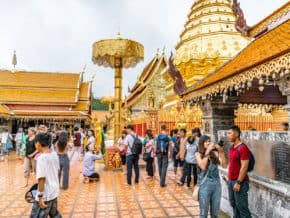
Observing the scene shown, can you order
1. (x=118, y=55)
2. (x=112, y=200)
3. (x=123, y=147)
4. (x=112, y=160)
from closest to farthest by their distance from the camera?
(x=112, y=200) < (x=123, y=147) < (x=118, y=55) < (x=112, y=160)

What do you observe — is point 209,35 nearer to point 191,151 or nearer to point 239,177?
point 191,151

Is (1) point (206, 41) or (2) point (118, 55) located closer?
(2) point (118, 55)

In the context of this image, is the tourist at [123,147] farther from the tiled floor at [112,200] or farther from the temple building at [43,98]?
the temple building at [43,98]

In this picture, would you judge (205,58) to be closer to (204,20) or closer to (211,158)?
(204,20)

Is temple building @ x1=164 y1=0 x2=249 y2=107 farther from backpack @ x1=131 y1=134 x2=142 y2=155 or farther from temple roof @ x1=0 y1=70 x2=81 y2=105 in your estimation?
temple roof @ x1=0 y1=70 x2=81 y2=105

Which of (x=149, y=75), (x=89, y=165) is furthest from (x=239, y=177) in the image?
(x=149, y=75)

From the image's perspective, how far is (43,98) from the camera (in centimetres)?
2681

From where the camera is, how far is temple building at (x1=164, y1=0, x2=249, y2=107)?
1780cm

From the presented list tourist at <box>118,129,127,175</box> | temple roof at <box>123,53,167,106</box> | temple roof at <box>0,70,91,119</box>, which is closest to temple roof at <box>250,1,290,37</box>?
tourist at <box>118,129,127,175</box>

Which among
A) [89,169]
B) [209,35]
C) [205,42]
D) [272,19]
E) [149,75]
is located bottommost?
[89,169]

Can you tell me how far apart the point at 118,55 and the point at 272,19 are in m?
5.15

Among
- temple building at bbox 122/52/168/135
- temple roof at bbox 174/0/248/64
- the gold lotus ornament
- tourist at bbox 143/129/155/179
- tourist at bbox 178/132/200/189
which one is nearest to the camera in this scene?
tourist at bbox 178/132/200/189

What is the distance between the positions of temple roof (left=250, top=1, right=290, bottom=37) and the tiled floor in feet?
13.5

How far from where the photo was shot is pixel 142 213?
546 centimetres
